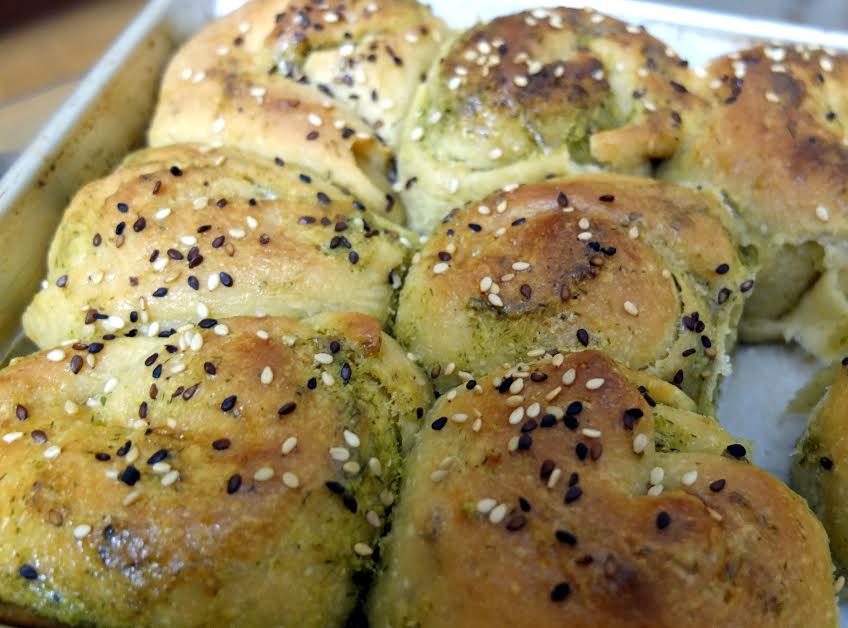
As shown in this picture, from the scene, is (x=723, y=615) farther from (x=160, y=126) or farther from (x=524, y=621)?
(x=160, y=126)

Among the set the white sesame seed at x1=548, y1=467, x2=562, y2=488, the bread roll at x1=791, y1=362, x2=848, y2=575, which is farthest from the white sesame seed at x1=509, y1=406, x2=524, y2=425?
the bread roll at x1=791, y1=362, x2=848, y2=575

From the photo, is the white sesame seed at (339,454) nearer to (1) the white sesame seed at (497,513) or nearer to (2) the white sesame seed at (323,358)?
(2) the white sesame seed at (323,358)

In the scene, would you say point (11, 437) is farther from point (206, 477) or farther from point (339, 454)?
point (339, 454)

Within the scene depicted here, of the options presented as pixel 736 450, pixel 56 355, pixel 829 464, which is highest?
pixel 56 355

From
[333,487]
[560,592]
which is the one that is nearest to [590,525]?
[560,592]

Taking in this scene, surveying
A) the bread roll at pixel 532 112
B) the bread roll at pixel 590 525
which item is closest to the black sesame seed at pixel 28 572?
the bread roll at pixel 590 525

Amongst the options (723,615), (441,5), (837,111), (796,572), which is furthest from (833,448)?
(441,5)
